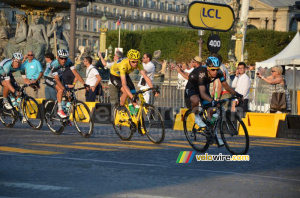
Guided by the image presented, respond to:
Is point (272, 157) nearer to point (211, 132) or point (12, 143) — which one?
point (211, 132)

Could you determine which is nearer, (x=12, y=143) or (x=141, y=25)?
(x=12, y=143)

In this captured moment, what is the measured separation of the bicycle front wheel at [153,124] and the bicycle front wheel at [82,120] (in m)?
1.36

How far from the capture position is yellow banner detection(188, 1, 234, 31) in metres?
17.6

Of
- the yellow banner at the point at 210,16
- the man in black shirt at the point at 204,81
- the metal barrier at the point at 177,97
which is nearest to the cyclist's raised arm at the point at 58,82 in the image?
the man in black shirt at the point at 204,81

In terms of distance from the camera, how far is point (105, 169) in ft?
30.6

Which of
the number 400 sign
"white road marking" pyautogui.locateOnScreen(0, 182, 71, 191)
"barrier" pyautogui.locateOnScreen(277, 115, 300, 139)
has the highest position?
the number 400 sign

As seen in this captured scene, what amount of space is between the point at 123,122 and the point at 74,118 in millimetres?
1143

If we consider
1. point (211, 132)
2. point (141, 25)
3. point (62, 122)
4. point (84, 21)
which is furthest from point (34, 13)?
point (141, 25)

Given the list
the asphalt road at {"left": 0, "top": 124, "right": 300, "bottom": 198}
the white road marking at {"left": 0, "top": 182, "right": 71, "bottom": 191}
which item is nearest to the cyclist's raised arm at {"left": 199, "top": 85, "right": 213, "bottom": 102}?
the asphalt road at {"left": 0, "top": 124, "right": 300, "bottom": 198}

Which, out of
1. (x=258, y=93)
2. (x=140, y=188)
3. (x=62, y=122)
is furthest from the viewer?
(x=258, y=93)

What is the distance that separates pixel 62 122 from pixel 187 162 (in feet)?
15.3

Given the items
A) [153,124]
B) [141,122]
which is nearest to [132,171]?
[153,124]

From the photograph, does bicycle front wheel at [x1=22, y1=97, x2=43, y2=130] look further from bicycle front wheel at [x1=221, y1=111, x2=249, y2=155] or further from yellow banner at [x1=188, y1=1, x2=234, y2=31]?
bicycle front wheel at [x1=221, y1=111, x2=249, y2=155]

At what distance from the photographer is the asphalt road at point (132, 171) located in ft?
25.5
